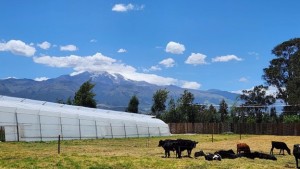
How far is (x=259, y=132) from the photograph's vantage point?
3548 inches

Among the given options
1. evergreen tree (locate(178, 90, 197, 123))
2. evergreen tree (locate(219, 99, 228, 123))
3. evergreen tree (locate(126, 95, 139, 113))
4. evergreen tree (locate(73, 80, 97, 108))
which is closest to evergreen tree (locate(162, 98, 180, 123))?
evergreen tree (locate(178, 90, 197, 123))

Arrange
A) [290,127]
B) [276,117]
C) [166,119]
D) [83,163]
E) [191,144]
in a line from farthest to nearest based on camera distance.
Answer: [166,119]
[276,117]
[290,127]
[191,144]
[83,163]

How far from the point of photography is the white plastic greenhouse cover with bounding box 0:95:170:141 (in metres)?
49.3

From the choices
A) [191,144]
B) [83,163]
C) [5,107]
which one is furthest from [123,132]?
[83,163]

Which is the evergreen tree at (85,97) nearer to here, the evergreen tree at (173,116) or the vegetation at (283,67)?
the evergreen tree at (173,116)

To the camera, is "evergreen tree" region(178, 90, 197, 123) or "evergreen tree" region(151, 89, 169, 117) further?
"evergreen tree" region(151, 89, 169, 117)

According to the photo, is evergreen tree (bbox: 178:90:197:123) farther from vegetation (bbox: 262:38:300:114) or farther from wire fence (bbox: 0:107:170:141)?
wire fence (bbox: 0:107:170:141)

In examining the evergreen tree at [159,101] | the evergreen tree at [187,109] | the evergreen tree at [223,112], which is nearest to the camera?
the evergreen tree at [187,109]

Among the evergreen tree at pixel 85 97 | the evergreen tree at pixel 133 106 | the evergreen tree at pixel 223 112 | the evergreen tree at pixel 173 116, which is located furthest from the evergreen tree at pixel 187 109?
the evergreen tree at pixel 85 97

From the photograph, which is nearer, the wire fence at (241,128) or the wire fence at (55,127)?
the wire fence at (55,127)

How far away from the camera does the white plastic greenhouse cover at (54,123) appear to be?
49.3 metres

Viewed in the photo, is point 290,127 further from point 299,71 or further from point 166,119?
point 166,119

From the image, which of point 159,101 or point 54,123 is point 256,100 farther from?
point 54,123

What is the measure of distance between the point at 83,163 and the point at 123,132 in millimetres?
46374
